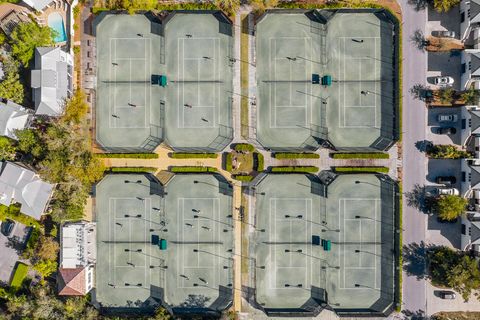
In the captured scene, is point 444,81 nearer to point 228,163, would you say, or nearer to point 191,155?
point 228,163

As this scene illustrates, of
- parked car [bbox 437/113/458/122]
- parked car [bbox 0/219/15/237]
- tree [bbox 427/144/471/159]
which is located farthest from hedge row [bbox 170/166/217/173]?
parked car [bbox 437/113/458/122]

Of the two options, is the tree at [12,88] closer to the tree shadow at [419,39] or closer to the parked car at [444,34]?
the tree shadow at [419,39]

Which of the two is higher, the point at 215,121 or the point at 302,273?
the point at 215,121

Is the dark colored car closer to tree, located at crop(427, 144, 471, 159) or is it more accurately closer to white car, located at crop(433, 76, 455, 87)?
tree, located at crop(427, 144, 471, 159)

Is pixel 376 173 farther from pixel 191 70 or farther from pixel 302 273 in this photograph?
pixel 191 70

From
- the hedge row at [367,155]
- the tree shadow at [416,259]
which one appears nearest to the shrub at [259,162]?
the hedge row at [367,155]

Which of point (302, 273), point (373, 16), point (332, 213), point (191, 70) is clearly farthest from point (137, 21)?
point (302, 273)

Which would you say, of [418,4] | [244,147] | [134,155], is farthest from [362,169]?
[134,155]
